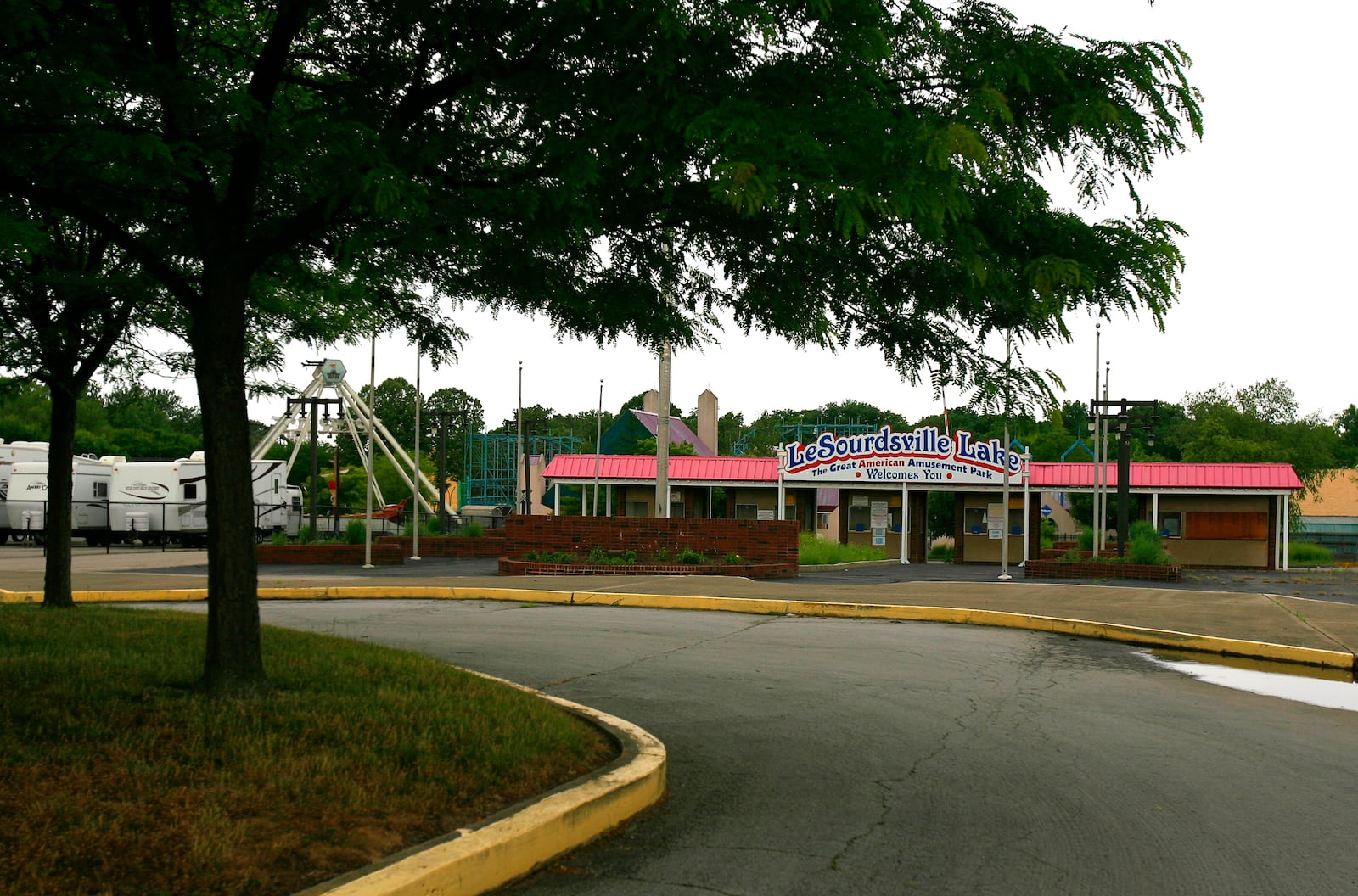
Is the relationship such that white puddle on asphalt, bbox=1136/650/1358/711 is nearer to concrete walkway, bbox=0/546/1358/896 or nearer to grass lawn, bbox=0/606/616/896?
concrete walkway, bbox=0/546/1358/896

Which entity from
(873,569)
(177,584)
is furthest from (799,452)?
(177,584)

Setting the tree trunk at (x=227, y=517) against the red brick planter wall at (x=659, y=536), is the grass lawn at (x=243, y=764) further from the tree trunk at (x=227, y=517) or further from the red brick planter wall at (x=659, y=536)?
the red brick planter wall at (x=659, y=536)

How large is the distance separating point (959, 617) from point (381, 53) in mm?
12907

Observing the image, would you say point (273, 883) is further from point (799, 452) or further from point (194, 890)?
point (799, 452)

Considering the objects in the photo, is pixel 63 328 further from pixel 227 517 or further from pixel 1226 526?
pixel 1226 526

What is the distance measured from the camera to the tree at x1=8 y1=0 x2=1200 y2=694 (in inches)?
247

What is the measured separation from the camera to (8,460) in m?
46.1

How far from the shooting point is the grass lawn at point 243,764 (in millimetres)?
4828

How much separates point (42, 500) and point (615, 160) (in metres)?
42.7

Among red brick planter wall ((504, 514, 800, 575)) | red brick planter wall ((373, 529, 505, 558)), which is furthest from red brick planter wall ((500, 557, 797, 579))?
red brick planter wall ((373, 529, 505, 558))

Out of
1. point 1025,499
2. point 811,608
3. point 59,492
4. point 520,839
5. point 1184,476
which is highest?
point 1184,476

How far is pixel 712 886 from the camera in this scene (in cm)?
544

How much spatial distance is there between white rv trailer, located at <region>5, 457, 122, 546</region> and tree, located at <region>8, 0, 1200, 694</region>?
37549mm

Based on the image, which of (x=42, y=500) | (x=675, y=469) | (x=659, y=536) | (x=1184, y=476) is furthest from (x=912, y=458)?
(x=42, y=500)
